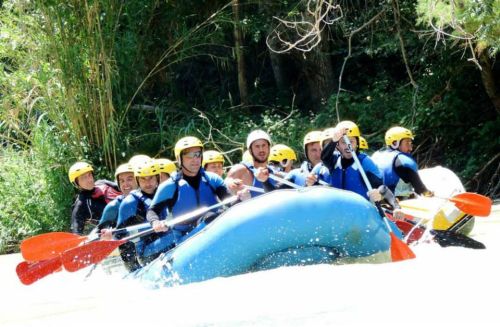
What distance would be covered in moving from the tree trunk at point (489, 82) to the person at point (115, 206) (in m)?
5.05

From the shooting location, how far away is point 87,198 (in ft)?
33.3

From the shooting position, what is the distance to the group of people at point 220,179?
7.88 meters

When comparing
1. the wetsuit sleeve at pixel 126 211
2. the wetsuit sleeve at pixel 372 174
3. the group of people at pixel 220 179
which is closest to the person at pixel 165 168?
the group of people at pixel 220 179

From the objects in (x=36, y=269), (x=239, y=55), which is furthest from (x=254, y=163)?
(x=239, y=55)

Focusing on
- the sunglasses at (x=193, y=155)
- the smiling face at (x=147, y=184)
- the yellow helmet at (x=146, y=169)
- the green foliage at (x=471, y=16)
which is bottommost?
the smiling face at (x=147, y=184)

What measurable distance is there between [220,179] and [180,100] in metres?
7.97

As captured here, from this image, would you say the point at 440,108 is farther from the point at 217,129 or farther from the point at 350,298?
the point at 350,298

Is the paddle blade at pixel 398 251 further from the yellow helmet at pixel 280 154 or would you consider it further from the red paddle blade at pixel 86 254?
the yellow helmet at pixel 280 154

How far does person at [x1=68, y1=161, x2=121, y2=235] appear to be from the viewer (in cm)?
1009

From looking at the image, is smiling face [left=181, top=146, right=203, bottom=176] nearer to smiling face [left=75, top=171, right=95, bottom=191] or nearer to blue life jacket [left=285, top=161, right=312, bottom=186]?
blue life jacket [left=285, top=161, right=312, bottom=186]

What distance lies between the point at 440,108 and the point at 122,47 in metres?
4.48

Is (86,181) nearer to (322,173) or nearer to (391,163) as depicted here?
(322,173)

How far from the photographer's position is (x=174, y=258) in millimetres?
7230

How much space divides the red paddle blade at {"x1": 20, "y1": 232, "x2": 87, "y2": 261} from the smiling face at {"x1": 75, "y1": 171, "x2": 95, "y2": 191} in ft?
4.59
